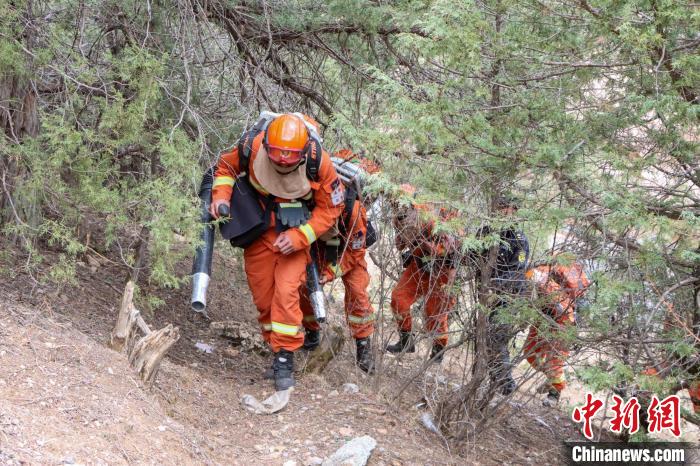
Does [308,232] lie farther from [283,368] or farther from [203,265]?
[283,368]

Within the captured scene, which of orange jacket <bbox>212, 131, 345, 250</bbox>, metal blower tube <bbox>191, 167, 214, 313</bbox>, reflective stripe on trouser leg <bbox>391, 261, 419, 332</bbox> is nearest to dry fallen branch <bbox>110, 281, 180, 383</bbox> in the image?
metal blower tube <bbox>191, 167, 214, 313</bbox>

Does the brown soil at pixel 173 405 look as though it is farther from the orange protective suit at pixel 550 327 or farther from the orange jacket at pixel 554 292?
the orange jacket at pixel 554 292

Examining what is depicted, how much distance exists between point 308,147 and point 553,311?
2.08m

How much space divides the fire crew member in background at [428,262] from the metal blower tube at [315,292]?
58 cm

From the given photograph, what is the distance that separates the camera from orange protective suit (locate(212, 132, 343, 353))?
5.55m

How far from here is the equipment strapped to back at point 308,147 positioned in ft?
18.1

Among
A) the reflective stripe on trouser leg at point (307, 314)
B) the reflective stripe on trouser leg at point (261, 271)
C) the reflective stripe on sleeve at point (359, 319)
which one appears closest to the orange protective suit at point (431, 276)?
the reflective stripe on sleeve at point (359, 319)

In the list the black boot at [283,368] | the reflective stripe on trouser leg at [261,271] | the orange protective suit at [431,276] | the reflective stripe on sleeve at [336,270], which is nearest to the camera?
the orange protective suit at [431,276]

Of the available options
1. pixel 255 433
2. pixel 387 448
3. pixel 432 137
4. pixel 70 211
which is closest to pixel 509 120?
pixel 432 137

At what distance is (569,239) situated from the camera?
4902 millimetres

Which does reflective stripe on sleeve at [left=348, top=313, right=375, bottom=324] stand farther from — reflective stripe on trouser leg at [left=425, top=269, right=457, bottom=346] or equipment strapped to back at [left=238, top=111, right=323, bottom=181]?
equipment strapped to back at [left=238, top=111, right=323, bottom=181]

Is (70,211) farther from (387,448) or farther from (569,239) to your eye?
(569,239)

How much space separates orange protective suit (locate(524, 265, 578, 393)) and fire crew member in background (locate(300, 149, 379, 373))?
146cm

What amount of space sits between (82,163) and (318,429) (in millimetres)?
Result: 2370
